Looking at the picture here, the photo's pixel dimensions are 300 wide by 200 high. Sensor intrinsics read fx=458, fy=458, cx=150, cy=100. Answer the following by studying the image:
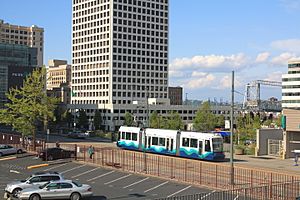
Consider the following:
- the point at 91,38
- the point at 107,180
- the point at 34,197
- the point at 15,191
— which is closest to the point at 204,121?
the point at 107,180

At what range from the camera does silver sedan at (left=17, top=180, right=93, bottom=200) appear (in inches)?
1005

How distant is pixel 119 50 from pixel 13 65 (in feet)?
118

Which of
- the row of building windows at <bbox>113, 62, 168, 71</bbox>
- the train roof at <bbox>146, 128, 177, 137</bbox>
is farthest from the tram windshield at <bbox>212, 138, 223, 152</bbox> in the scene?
the row of building windows at <bbox>113, 62, 168, 71</bbox>

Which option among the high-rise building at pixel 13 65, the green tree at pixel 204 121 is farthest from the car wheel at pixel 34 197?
the high-rise building at pixel 13 65

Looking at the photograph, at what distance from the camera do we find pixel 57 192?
2586 centimetres

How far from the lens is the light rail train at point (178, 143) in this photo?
4388 cm

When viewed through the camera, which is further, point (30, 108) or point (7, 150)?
point (30, 108)

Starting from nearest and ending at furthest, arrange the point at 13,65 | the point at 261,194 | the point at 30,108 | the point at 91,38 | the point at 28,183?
1. the point at 261,194
2. the point at 28,183
3. the point at 30,108
4. the point at 13,65
5. the point at 91,38

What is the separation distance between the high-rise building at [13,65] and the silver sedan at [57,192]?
122409mm

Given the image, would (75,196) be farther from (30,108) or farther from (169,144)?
(30,108)

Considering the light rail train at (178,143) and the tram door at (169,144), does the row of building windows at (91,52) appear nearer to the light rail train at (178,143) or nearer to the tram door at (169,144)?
the light rail train at (178,143)

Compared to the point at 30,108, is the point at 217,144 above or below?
below

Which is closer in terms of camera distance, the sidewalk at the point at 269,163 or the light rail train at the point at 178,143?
the sidewalk at the point at 269,163

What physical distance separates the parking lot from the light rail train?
268 inches
